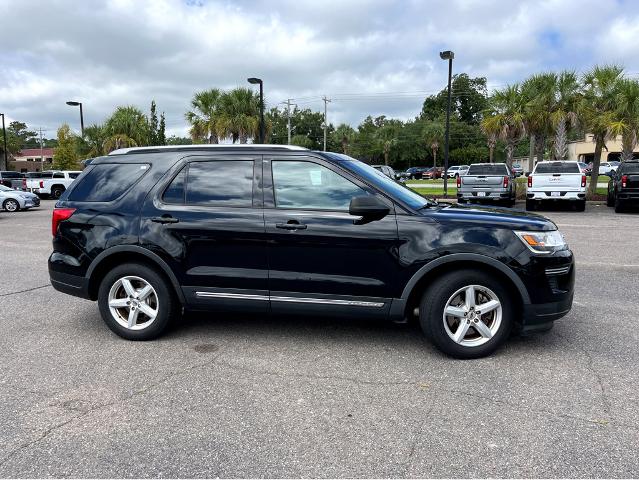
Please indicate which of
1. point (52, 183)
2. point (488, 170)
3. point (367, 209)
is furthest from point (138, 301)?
point (52, 183)

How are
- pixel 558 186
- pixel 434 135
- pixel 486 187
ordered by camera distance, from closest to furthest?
pixel 558 186, pixel 486 187, pixel 434 135

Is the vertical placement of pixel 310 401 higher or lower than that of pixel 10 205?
lower

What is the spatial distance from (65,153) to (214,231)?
5210 centimetres

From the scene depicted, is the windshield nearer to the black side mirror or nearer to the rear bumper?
the black side mirror

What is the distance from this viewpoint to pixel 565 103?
71.8 feet

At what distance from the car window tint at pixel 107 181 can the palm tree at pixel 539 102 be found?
2107cm

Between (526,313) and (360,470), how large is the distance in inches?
81.0

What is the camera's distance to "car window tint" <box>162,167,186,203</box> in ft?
14.9

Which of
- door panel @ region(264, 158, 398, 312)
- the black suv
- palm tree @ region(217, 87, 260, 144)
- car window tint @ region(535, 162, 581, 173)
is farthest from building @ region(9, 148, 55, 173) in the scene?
door panel @ region(264, 158, 398, 312)

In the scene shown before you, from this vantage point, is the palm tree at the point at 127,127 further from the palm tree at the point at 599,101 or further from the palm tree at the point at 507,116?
the palm tree at the point at 599,101

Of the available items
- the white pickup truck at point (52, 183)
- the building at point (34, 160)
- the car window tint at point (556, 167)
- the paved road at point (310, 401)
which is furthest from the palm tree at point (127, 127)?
the building at point (34, 160)

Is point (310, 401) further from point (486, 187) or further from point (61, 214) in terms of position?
point (486, 187)

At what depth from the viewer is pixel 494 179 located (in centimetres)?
1786

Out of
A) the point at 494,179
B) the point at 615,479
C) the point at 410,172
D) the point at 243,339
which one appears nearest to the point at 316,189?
the point at 243,339
